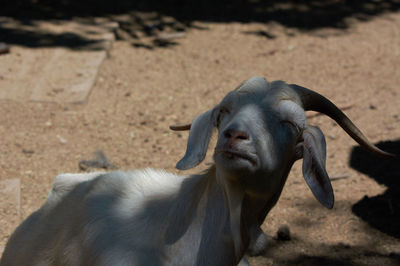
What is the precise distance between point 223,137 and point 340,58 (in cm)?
541

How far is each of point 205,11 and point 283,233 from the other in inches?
222

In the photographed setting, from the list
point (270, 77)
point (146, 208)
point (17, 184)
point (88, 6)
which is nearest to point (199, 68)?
point (270, 77)

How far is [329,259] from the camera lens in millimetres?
3680

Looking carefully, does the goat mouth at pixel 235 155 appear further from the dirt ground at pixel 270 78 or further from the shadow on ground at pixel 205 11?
the shadow on ground at pixel 205 11

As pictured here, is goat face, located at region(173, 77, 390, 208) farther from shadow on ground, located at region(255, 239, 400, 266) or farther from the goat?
shadow on ground, located at region(255, 239, 400, 266)

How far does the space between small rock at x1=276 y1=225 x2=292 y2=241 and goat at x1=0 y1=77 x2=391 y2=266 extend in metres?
1.35

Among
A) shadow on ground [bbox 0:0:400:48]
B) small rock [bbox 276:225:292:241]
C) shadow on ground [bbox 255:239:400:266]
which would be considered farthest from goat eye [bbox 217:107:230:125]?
shadow on ground [bbox 0:0:400:48]

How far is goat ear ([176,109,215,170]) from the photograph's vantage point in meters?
2.46

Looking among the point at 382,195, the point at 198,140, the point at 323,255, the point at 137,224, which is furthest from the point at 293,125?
the point at 382,195

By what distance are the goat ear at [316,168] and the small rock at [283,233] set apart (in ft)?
4.87

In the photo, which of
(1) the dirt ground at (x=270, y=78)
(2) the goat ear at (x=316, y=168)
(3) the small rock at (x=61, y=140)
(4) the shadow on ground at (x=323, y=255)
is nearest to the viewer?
(2) the goat ear at (x=316, y=168)

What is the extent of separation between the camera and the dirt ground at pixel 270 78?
158 inches

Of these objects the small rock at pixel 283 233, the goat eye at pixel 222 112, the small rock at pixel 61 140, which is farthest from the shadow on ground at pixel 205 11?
the goat eye at pixel 222 112

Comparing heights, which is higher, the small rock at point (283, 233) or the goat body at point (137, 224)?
the goat body at point (137, 224)
